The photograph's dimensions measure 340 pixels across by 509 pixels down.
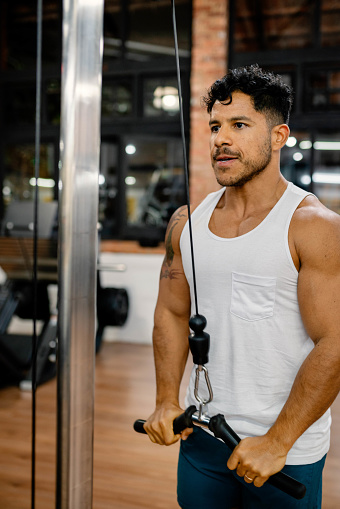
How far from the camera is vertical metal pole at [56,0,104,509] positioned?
71 centimetres

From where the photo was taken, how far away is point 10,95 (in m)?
5.44

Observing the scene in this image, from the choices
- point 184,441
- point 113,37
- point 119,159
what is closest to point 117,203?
point 119,159

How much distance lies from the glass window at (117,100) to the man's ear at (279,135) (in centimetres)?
422

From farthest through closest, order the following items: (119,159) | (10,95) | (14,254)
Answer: (10,95)
(119,159)
(14,254)

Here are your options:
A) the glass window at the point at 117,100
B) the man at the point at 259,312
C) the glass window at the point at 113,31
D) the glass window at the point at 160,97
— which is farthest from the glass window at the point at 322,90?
the man at the point at 259,312

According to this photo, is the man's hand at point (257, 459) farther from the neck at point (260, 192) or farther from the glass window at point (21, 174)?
the glass window at point (21, 174)

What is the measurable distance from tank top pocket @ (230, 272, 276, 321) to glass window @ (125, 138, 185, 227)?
3.90 m

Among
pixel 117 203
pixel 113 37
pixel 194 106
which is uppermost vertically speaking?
pixel 113 37

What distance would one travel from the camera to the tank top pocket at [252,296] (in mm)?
1027

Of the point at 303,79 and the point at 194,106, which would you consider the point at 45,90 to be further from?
the point at 303,79

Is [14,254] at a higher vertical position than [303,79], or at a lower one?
lower

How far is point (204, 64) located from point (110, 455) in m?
3.61

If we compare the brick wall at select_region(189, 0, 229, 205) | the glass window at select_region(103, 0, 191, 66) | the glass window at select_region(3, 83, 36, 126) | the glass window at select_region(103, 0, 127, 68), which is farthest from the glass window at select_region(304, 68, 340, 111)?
the glass window at select_region(3, 83, 36, 126)

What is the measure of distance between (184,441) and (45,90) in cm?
491
